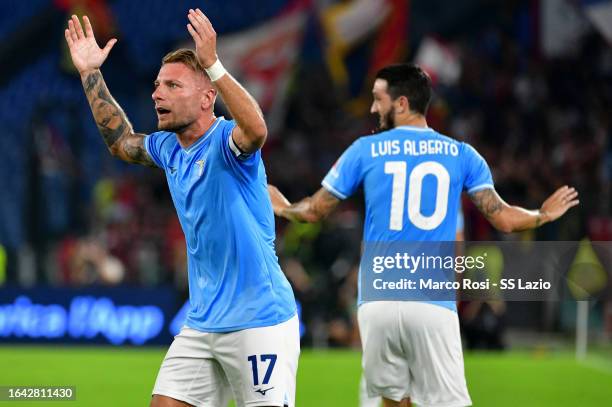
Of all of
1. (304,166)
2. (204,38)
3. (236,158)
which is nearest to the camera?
(204,38)

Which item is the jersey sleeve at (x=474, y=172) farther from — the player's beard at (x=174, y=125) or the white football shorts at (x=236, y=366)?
the player's beard at (x=174, y=125)

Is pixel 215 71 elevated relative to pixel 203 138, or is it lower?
elevated

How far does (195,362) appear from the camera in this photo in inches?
207

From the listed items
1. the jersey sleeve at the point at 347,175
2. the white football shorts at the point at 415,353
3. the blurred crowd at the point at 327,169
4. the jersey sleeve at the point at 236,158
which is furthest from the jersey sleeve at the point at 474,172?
the blurred crowd at the point at 327,169

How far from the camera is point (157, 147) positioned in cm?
557

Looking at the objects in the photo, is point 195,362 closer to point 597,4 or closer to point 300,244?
point 300,244

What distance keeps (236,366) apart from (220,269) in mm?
433

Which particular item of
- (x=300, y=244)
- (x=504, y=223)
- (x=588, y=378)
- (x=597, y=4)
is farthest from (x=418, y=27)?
(x=504, y=223)

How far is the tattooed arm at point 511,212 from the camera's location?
6312 millimetres

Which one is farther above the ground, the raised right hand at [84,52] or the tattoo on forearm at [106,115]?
the raised right hand at [84,52]

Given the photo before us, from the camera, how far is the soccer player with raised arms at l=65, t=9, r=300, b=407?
514 centimetres

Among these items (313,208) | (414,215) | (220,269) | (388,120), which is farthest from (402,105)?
(220,269)

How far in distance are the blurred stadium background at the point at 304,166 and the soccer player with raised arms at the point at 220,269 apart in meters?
4.64

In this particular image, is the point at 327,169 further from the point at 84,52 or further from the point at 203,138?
the point at 203,138
